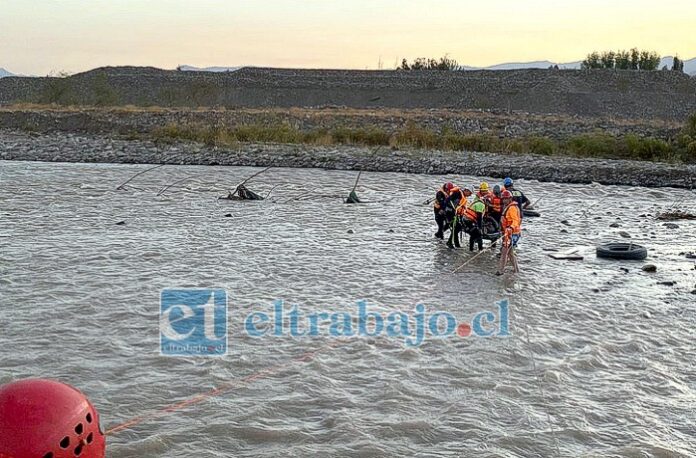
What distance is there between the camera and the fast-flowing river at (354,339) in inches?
312

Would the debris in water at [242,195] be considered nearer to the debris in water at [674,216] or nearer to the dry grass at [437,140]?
the debris in water at [674,216]

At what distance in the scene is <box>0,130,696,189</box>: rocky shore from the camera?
95.0 feet

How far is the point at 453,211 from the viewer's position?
1633 centimetres

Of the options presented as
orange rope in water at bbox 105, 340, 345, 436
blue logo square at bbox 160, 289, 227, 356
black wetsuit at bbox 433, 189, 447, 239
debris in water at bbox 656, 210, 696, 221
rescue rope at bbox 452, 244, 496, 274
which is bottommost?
orange rope in water at bbox 105, 340, 345, 436

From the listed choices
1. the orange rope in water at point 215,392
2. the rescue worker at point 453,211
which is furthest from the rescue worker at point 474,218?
the orange rope in water at point 215,392

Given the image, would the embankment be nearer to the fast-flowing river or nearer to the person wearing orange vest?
the fast-flowing river

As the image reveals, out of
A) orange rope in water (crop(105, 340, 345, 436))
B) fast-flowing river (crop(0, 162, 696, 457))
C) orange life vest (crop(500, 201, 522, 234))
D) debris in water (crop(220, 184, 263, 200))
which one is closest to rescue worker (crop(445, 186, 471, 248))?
fast-flowing river (crop(0, 162, 696, 457))

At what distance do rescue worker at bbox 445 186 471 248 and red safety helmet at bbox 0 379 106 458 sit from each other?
39.4ft

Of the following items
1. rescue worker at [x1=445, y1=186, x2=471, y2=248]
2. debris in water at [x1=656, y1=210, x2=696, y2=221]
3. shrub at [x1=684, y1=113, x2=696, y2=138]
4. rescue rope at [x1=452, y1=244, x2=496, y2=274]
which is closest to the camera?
rescue rope at [x1=452, y1=244, x2=496, y2=274]

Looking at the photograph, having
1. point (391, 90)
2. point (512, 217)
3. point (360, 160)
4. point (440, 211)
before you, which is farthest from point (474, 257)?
point (391, 90)

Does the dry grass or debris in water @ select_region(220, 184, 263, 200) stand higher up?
the dry grass

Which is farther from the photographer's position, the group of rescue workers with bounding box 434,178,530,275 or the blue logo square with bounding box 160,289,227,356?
the group of rescue workers with bounding box 434,178,530,275

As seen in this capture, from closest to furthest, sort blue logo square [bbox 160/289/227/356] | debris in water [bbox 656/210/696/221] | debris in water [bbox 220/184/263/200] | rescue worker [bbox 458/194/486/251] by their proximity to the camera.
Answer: blue logo square [bbox 160/289/227/356]
rescue worker [bbox 458/194/486/251]
debris in water [bbox 656/210/696/221]
debris in water [bbox 220/184/263/200]

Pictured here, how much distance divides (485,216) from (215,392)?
8.24 m
